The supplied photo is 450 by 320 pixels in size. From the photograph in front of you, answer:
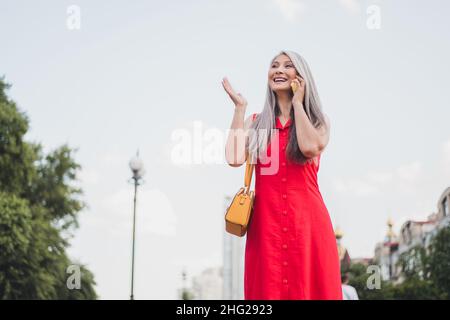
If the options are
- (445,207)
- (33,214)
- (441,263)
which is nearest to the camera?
(33,214)

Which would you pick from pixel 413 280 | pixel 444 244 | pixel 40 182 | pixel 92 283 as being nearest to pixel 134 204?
pixel 92 283

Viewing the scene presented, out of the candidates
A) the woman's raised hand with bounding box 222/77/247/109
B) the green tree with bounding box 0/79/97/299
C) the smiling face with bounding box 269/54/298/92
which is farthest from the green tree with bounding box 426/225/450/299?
the woman's raised hand with bounding box 222/77/247/109

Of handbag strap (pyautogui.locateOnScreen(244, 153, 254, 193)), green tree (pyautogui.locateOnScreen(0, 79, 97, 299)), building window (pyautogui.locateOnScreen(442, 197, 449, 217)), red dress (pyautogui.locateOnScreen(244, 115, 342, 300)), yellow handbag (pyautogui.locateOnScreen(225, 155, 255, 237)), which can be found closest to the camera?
red dress (pyautogui.locateOnScreen(244, 115, 342, 300))

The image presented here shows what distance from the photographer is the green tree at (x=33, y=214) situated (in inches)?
1011

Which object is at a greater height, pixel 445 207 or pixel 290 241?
pixel 445 207

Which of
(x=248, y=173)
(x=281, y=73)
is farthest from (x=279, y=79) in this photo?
(x=248, y=173)

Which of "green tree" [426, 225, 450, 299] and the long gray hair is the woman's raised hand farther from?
"green tree" [426, 225, 450, 299]

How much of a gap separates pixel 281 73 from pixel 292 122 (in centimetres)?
28

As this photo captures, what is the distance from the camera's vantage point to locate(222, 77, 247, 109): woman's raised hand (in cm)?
431

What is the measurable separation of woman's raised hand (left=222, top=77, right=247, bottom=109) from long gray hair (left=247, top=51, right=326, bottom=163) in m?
0.15

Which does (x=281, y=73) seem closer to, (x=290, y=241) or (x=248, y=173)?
(x=248, y=173)

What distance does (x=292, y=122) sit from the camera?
4363mm
